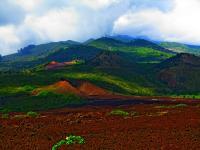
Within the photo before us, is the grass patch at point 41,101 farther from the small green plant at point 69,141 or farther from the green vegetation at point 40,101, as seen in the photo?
the small green plant at point 69,141

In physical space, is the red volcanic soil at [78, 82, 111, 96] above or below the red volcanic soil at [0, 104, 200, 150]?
below

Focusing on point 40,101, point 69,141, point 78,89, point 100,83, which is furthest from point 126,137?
point 100,83

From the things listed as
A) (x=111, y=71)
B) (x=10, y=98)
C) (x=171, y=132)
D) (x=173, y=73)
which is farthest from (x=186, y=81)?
(x=171, y=132)

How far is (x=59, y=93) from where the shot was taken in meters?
128

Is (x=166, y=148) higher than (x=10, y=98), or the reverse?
(x=166, y=148)

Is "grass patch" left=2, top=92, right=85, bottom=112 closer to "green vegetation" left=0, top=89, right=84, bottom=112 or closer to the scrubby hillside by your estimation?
"green vegetation" left=0, top=89, right=84, bottom=112

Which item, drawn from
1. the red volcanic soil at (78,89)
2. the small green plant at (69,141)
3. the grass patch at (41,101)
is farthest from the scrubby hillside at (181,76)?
the small green plant at (69,141)

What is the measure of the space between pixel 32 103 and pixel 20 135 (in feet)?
245

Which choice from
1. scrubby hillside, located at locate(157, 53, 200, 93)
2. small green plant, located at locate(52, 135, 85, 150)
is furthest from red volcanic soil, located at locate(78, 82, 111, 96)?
small green plant, located at locate(52, 135, 85, 150)

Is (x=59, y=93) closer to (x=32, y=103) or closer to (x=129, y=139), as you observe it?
(x=32, y=103)

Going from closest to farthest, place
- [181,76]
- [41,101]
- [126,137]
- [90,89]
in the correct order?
[126,137] → [41,101] → [90,89] → [181,76]

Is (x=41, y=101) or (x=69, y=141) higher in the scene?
(x=69, y=141)

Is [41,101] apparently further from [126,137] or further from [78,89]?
[126,137]

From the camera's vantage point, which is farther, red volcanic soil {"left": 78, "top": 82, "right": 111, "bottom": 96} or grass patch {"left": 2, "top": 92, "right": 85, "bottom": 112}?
red volcanic soil {"left": 78, "top": 82, "right": 111, "bottom": 96}
